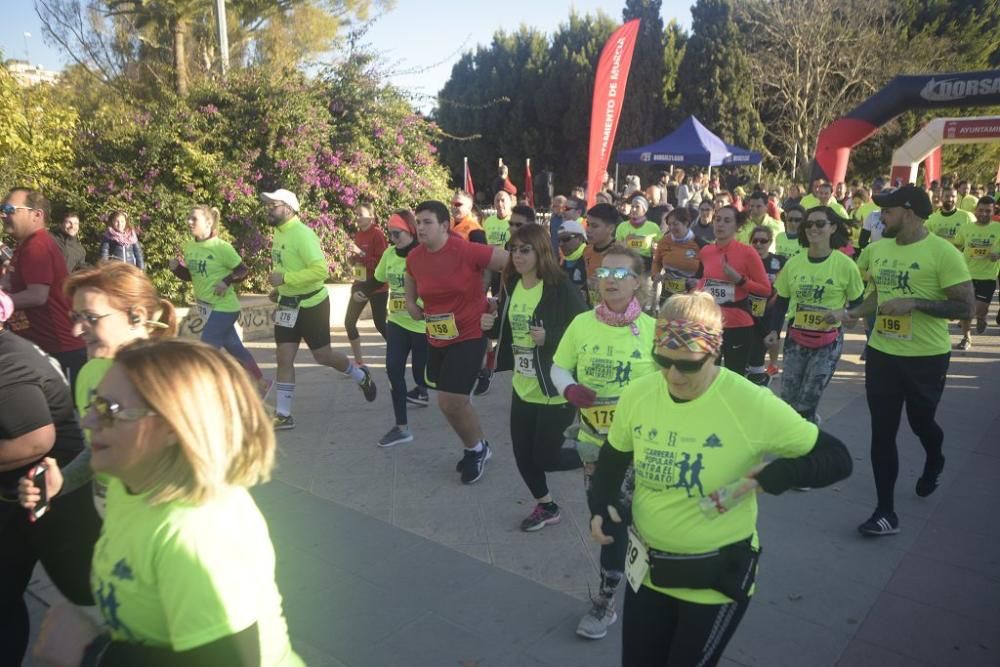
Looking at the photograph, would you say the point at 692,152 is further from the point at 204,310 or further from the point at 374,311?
the point at 204,310

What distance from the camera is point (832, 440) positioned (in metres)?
2.29

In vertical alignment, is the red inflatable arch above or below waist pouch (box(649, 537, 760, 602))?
above

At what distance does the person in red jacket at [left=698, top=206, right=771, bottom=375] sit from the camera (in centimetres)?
590

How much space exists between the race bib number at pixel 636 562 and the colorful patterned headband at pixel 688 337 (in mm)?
692

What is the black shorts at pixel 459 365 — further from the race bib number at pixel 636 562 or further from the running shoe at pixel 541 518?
the race bib number at pixel 636 562

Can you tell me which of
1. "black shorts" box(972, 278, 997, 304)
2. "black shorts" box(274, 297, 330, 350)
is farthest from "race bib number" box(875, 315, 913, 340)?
"black shorts" box(972, 278, 997, 304)

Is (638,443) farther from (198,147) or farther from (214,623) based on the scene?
(198,147)

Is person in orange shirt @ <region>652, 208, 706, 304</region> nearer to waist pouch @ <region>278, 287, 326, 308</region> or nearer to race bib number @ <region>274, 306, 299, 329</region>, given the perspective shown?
waist pouch @ <region>278, 287, 326, 308</region>

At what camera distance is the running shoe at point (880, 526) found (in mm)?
4328

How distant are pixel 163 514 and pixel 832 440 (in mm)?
1943

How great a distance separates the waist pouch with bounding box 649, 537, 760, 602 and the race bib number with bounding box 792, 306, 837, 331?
349 centimetres

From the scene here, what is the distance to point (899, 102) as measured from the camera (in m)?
16.2

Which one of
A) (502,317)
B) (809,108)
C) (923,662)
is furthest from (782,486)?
(809,108)

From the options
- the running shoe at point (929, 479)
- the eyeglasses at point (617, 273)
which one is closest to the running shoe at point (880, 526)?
the running shoe at point (929, 479)
